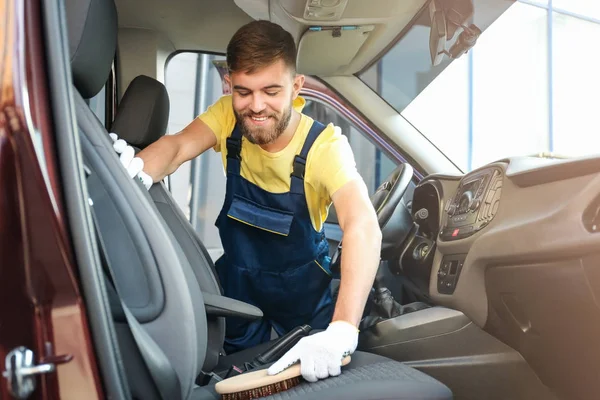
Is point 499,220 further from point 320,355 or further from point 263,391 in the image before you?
point 263,391

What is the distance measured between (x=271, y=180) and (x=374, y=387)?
0.85 meters

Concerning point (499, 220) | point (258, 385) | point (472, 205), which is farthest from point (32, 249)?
point (472, 205)

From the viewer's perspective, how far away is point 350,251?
51.9 inches

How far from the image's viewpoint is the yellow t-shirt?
1.54 meters

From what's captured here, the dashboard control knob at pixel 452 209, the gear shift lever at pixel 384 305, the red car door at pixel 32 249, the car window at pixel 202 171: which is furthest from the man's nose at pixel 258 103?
the car window at pixel 202 171

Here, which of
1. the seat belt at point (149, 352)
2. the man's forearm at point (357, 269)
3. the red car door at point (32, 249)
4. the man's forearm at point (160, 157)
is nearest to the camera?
the red car door at point (32, 249)

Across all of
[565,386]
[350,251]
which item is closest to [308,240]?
[350,251]

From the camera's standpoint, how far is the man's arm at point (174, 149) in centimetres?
150

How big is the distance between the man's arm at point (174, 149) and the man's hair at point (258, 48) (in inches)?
9.1

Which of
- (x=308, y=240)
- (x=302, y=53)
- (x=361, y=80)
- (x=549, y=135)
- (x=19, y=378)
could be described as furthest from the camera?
(x=549, y=135)

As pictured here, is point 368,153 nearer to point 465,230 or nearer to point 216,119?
point 216,119

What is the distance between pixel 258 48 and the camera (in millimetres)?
1539

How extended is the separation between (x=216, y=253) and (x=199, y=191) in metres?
0.42

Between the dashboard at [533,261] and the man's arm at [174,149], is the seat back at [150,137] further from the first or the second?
the dashboard at [533,261]
